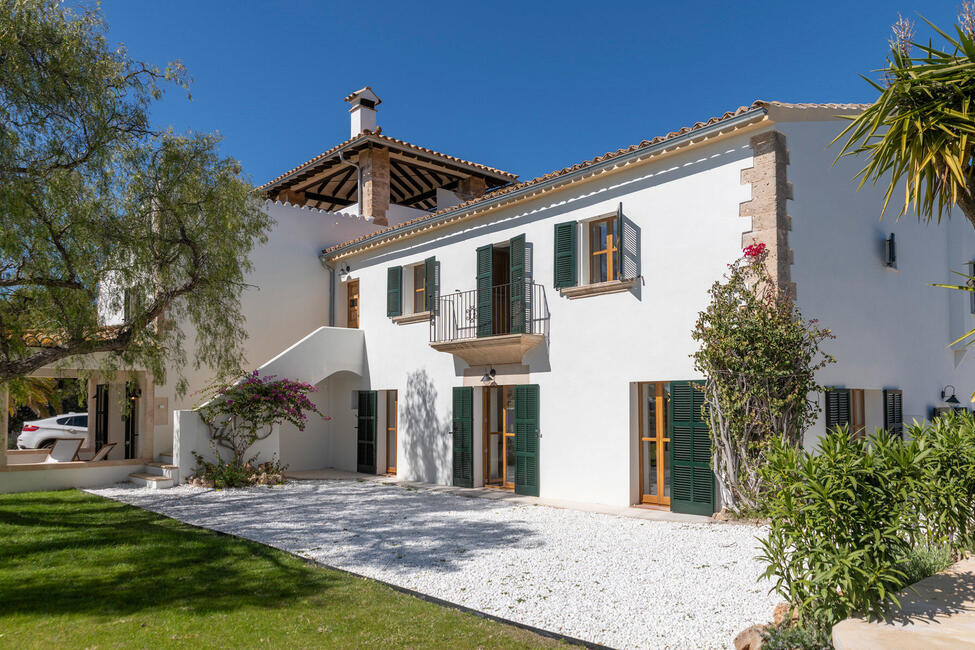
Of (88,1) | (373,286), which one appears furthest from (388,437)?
(88,1)

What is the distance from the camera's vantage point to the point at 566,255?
11.8 meters

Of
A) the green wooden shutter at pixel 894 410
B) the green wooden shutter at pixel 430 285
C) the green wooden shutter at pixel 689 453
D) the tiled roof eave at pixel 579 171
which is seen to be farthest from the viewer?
the green wooden shutter at pixel 430 285

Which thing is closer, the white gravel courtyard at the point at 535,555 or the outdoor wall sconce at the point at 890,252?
the white gravel courtyard at the point at 535,555

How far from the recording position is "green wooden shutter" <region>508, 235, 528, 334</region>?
12.6 meters

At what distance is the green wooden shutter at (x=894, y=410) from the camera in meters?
11.3

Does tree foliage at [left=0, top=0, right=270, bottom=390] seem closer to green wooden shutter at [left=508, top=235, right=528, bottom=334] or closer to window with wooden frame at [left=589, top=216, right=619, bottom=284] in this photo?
green wooden shutter at [left=508, top=235, right=528, bottom=334]

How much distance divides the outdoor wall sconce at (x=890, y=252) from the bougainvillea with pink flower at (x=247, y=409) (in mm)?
10492

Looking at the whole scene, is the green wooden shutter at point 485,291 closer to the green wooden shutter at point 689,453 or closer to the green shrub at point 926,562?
the green wooden shutter at point 689,453

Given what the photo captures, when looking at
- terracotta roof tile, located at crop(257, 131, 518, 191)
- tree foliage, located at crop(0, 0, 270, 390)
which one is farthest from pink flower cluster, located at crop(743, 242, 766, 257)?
terracotta roof tile, located at crop(257, 131, 518, 191)

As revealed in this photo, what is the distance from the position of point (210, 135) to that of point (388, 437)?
7740 millimetres

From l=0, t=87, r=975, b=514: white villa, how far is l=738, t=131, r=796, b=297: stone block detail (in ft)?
0.08

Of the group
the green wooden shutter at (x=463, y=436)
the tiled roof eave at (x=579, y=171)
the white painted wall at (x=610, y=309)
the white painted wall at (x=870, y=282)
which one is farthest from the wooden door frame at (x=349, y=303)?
the white painted wall at (x=870, y=282)

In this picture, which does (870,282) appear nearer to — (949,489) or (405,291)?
(949,489)

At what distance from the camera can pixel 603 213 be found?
11.4 meters
